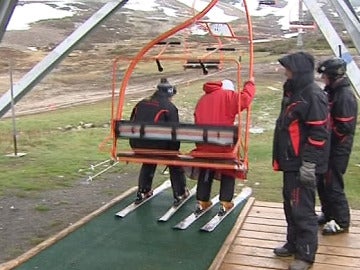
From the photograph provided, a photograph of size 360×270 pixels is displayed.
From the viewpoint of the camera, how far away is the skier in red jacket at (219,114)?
22.7ft

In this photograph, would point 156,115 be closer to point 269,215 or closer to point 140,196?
point 140,196

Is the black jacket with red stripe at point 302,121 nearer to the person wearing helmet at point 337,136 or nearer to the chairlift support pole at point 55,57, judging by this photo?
the person wearing helmet at point 337,136

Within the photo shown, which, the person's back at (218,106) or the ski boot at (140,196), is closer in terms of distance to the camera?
the person's back at (218,106)

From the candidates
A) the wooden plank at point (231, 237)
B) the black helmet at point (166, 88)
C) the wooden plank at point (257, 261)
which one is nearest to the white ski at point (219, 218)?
the wooden plank at point (231, 237)

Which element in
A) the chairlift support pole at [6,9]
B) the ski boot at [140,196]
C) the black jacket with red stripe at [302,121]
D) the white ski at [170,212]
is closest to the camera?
the black jacket with red stripe at [302,121]

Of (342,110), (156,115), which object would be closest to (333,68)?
(342,110)

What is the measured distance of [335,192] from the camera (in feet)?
21.4

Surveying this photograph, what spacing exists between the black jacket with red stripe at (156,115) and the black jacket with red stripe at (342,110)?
5.89ft

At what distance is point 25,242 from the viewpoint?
23.0ft

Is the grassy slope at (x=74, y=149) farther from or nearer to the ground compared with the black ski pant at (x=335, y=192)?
nearer to the ground

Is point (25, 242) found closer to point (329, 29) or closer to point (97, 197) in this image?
point (97, 197)

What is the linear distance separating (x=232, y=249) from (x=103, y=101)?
46.3 feet

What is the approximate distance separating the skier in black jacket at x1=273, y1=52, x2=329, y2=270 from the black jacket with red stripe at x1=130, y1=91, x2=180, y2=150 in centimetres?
179

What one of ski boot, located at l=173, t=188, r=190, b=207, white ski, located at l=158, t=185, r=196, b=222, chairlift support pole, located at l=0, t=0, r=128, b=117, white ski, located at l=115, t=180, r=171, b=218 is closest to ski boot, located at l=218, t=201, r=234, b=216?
white ski, located at l=158, t=185, r=196, b=222
